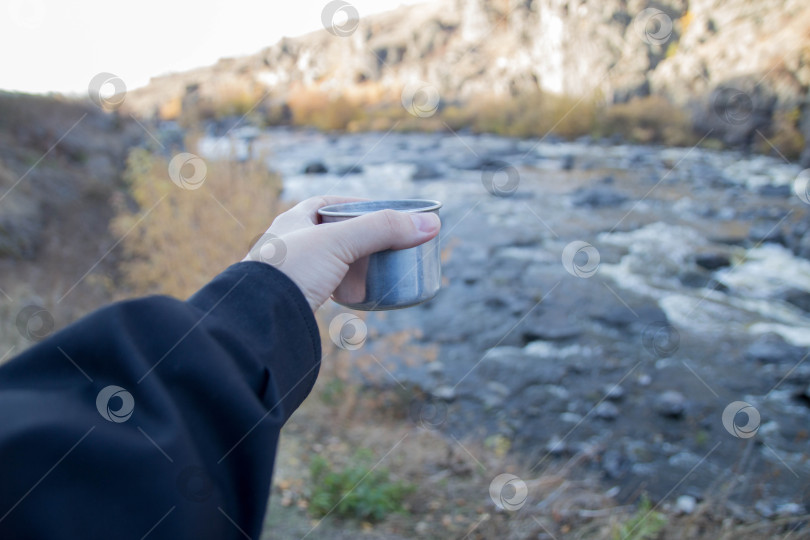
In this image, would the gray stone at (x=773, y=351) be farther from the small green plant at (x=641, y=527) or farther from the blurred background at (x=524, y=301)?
the small green plant at (x=641, y=527)

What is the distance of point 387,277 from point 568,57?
2509 centimetres

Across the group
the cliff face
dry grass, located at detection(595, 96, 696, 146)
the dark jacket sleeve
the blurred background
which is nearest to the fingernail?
the dark jacket sleeve

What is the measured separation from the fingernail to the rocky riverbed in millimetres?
2638

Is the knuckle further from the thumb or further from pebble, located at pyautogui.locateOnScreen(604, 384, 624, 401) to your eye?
pebble, located at pyautogui.locateOnScreen(604, 384, 624, 401)

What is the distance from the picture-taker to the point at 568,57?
79.4ft

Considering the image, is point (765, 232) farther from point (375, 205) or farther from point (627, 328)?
point (375, 205)

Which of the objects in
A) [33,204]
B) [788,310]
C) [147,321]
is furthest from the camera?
[33,204]

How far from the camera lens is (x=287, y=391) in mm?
1117

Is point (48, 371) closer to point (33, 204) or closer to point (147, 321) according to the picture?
point (147, 321)

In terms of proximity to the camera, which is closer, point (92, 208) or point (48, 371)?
point (48, 371)

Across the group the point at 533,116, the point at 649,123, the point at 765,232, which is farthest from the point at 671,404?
the point at 533,116

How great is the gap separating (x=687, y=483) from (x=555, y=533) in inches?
54.8

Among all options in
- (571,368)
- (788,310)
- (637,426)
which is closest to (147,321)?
(637,426)

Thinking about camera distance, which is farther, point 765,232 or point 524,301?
point 765,232
